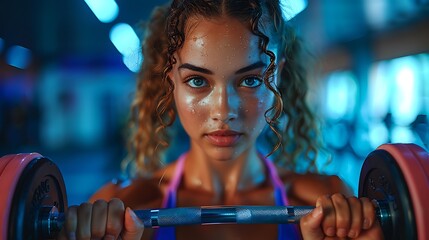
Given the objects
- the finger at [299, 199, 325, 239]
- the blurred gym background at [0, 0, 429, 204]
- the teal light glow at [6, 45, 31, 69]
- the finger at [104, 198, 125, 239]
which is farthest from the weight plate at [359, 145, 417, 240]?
the teal light glow at [6, 45, 31, 69]

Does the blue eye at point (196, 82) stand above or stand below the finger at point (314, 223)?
above

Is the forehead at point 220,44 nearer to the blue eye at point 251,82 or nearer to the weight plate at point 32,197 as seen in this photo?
the blue eye at point 251,82

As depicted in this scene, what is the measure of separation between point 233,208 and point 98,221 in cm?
23

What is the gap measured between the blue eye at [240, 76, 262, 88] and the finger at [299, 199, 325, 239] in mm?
265

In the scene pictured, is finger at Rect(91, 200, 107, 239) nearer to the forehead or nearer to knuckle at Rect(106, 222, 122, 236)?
knuckle at Rect(106, 222, 122, 236)

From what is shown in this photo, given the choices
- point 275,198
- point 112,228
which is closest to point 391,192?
point 275,198

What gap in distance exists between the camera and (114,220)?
79 cm

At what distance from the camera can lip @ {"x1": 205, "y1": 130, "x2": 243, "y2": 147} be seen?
959mm

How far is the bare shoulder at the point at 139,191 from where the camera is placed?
1.13 m

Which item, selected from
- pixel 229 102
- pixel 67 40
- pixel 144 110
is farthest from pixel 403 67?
pixel 229 102

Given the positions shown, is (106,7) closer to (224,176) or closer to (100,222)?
(224,176)

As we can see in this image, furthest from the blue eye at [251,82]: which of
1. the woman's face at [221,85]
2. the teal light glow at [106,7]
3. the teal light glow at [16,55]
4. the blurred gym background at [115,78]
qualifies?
the teal light glow at [16,55]

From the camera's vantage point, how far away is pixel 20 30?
2.64 metres

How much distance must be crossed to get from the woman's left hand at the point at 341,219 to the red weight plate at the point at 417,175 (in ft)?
0.29
